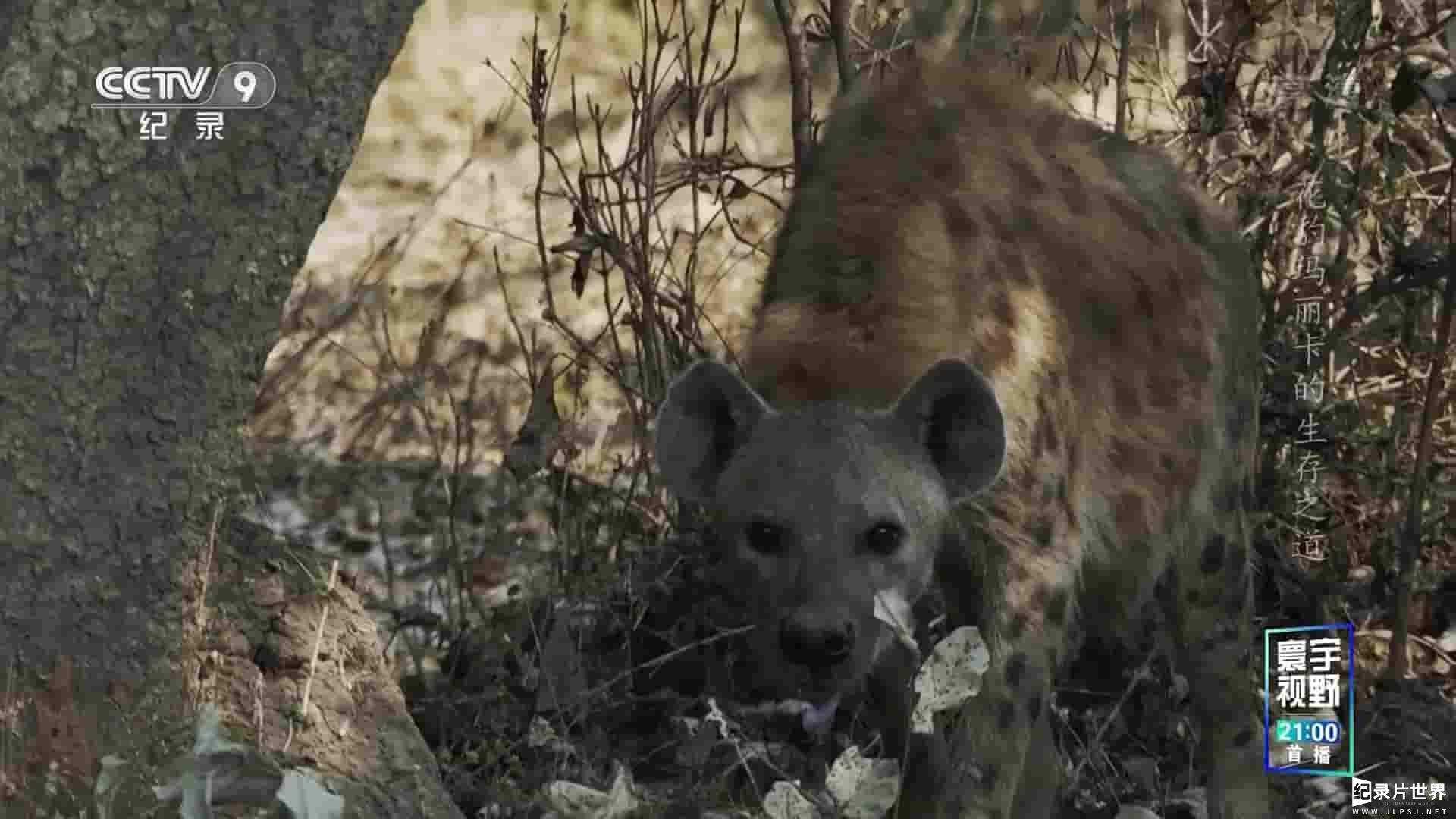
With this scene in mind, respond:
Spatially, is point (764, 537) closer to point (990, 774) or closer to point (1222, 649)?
point (990, 774)

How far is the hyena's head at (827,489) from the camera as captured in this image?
3.70 m

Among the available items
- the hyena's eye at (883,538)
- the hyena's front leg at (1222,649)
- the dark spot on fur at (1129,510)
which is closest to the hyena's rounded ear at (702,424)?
the hyena's eye at (883,538)

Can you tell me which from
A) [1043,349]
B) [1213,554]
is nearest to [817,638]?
[1043,349]

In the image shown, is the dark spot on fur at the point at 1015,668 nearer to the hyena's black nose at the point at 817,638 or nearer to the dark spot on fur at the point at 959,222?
the hyena's black nose at the point at 817,638

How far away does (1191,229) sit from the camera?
466 centimetres

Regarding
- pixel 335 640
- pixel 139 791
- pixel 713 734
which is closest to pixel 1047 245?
pixel 713 734

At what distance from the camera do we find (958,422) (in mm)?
3771

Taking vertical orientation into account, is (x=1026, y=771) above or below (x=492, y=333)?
below

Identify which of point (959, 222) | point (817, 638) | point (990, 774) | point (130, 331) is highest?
point (959, 222)

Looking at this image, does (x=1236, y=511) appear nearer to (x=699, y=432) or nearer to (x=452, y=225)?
(x=699, y=432)

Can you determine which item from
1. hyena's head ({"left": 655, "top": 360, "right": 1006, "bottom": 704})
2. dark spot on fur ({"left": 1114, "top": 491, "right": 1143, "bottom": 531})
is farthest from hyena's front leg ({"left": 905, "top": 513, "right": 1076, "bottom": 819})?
dark spot on fur ({"left": 1114, "top": 491, "right": 1143, "bottom": 531})

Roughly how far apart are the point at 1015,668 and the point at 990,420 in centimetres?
51

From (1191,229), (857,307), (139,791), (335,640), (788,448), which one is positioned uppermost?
(1191,229)

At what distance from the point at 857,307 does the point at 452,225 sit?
91.4 inches
